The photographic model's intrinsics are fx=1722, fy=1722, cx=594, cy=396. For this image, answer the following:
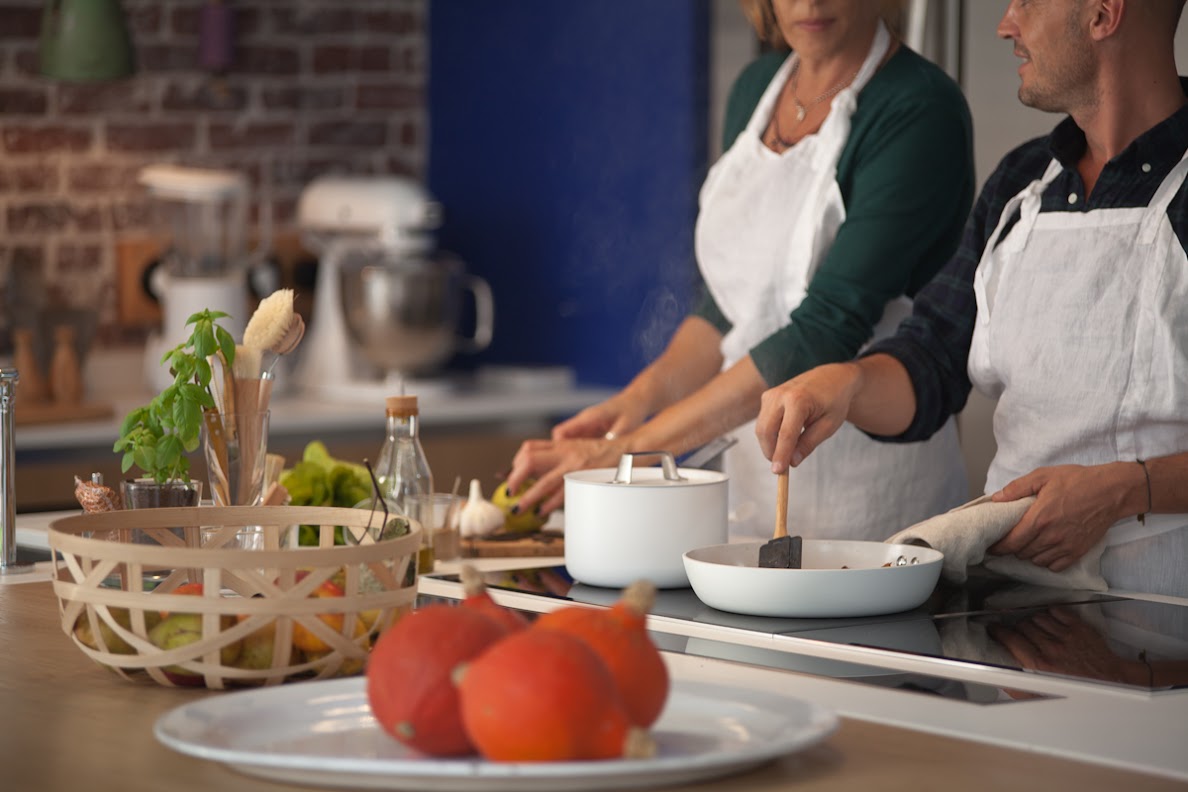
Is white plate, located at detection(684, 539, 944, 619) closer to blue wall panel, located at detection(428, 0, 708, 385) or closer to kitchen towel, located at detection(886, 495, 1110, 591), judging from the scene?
kitchen towel, located at detection(886, 495, 1110, 591)

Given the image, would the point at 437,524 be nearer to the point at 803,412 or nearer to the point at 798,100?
the point at 803,412

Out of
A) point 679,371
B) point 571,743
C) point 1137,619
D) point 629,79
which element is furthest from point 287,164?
point 571,743

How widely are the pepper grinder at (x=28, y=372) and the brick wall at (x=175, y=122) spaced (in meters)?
0.12

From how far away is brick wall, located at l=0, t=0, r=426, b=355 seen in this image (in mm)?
3514

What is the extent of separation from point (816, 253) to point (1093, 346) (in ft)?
1.65

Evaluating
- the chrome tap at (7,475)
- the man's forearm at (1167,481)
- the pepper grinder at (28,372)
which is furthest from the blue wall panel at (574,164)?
the chrome tap at (7,475)

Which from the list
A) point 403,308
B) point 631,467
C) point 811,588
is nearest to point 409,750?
point 811,588

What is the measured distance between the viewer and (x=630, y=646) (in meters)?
0.85

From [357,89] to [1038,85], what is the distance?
242cm

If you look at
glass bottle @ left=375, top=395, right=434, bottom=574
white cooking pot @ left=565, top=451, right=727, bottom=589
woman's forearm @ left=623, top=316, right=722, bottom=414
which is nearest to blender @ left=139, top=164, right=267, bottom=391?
woman's forearm @ left=623, top=316, right=722, bottom=414

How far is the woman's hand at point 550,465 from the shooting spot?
1.83 meters

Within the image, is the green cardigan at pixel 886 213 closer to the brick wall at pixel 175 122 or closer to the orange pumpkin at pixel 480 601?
the orange pumpkin at pixel 480 601

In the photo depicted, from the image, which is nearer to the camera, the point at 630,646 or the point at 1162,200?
the point at 630,646

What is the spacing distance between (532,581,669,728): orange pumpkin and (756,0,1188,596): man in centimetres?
78
